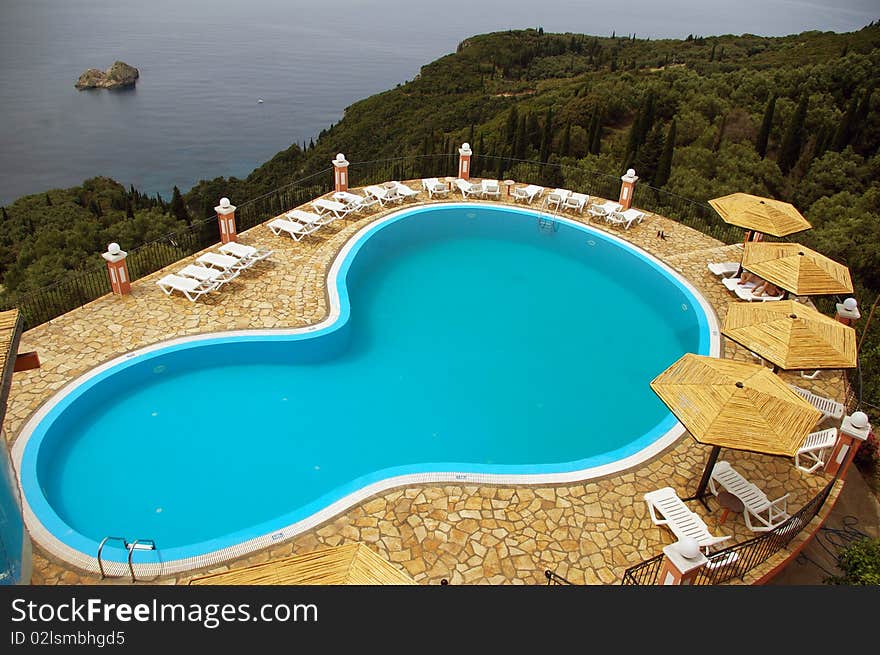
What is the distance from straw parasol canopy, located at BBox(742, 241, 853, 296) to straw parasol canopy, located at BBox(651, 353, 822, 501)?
409 centimetres

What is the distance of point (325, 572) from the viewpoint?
5461 millimetres

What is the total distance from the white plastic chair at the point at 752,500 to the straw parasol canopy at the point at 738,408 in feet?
1.10

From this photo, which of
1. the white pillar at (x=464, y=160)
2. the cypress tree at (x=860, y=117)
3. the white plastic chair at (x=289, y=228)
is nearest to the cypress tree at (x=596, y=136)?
the cypress tree at (x=860, y=117)

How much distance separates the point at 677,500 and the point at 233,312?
29.9 feet

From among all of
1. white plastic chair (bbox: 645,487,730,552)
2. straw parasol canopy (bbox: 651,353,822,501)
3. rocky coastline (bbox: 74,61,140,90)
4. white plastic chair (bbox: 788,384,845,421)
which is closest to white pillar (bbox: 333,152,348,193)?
straw parasol canopy (bbox: 651,353,822,501)

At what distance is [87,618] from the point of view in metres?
4.58

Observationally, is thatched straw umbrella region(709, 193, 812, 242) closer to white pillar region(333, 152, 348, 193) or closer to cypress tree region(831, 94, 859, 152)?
white pillar region(333, 152, 348, 193)

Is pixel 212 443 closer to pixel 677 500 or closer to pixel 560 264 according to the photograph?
pixel 677 500

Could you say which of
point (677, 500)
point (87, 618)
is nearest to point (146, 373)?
point (87, 618)

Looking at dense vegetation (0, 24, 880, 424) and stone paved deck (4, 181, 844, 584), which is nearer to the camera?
stone paved deck (4, 181, 844, 584)

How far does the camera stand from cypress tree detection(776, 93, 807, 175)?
26484 millimetres

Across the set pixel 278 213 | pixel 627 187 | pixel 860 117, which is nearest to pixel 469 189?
pixel 627 187

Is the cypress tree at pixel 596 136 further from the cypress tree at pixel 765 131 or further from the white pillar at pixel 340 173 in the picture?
the white pillar at pixel 340 173

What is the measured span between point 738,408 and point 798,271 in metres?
5.43
